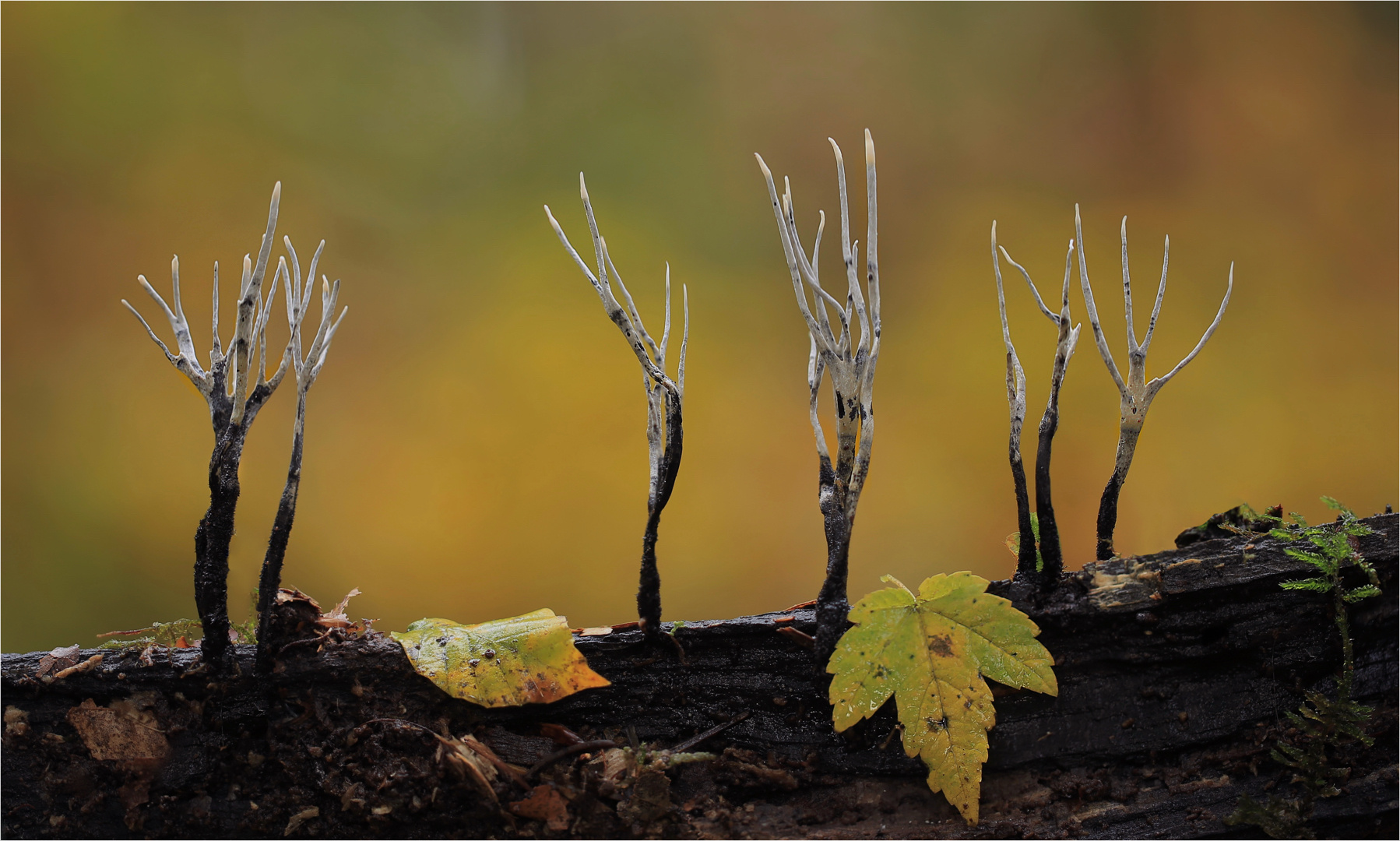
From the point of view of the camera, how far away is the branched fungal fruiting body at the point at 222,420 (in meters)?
0.71

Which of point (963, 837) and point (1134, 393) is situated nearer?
point (963, 837)

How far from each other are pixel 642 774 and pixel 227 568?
47cm

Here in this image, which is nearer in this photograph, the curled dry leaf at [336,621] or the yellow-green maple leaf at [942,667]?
the yellow-green maple leaf at [942,667]

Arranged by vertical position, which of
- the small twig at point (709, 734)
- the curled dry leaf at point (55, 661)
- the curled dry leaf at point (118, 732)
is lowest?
the small twig at point (709, 734)

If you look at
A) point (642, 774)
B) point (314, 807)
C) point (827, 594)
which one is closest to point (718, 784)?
point (642, 774)

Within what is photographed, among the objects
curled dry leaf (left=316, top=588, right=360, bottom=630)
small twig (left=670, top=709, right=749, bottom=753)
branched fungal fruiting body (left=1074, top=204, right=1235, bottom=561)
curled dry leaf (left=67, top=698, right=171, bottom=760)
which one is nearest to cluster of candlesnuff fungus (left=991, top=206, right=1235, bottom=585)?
branched fungal fruiting body (left=1074, top=204, right=1235, bottom=561)

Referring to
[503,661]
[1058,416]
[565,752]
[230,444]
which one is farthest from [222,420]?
[1058,416]

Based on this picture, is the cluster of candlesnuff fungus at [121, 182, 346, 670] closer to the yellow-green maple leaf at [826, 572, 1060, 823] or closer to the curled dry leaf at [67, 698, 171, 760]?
the curled dry leaf at [67, 698, 171, 760]

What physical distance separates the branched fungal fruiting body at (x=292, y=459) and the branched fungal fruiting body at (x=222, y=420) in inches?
1.0

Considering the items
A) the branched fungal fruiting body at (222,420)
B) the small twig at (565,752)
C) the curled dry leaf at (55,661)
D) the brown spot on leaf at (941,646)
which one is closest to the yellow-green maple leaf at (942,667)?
the brown spot on leaf at (941,646)

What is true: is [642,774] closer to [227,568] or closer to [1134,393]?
[227,568]

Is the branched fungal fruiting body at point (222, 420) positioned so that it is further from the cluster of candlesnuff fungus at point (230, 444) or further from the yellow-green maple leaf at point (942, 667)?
the yellow-green maple leaf at point (942, 667)

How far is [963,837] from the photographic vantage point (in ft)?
2.08

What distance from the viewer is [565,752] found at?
0.66m
